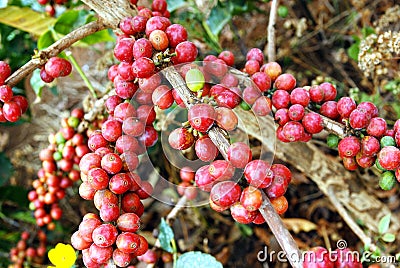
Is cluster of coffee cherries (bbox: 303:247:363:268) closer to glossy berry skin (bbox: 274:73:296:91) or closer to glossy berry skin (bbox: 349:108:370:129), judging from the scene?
glossy berry skin (bbox: 349:108:370:129)

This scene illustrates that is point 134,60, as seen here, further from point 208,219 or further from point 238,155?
point 208,219

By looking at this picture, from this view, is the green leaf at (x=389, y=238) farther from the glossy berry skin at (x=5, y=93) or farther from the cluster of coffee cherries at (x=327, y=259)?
the glossy berry skin at (x=5, y=93)

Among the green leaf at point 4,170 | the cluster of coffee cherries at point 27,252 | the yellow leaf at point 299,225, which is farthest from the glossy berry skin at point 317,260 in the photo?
the green leaf at point 4,170

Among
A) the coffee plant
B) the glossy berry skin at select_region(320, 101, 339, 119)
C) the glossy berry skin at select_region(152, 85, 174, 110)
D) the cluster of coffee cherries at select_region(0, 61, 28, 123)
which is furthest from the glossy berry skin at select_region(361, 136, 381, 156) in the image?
the cluster of coffee cherries at select_region(0, 61, 28, 123)

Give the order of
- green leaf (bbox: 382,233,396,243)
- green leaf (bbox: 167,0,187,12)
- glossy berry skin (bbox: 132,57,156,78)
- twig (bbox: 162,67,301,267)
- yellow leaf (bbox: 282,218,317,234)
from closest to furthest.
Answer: twig (bbox: 162,67,301,267) → glossy berry skin (bbox: 132,57,156,78) → green leaf (bbox: 382,233,396,243) → green leaf (bbox: 167,0,187,12) → yellow leaf (bbox: 282,218,317,234)

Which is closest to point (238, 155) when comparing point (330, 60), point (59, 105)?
point (330, 60)
